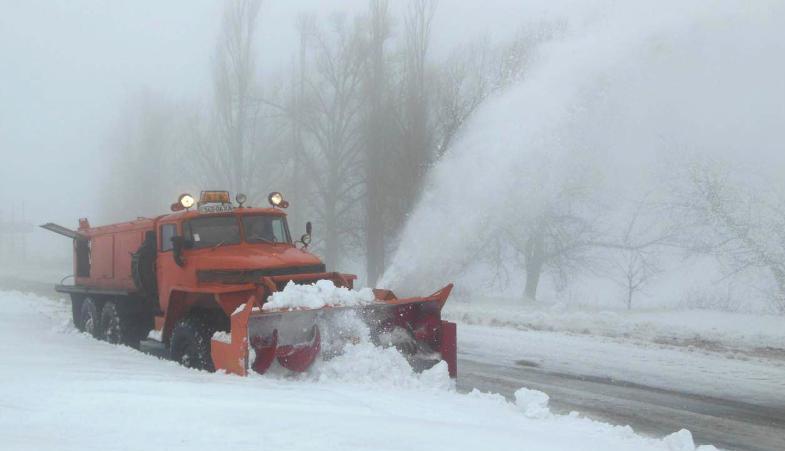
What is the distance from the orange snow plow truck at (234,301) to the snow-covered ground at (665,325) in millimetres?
6236

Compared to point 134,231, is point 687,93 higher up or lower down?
higher up

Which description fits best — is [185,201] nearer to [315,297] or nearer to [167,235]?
[167,235]

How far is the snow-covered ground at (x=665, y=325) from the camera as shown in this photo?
12570 mm

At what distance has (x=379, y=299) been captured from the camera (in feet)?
29.2

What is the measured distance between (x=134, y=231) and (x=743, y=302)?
1436 centimetres

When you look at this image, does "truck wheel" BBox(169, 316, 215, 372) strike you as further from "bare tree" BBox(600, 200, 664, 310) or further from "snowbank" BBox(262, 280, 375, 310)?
"bare tree" BBox(600, 200, 664, 310)

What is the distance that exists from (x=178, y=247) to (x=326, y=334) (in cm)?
274

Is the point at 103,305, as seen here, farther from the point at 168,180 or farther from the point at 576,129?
the point at 168,180

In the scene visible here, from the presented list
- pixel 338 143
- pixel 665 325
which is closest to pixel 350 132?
pixel 338 143

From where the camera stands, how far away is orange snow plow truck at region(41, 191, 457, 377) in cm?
759

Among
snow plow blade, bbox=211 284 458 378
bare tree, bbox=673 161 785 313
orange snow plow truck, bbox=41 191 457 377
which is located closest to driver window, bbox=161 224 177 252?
orange snow plow truck, bbox=41 191 457 377

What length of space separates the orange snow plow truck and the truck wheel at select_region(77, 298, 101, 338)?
0.30 m

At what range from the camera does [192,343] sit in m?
8.67

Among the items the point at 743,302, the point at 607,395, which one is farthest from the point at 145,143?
the point at 607,395
